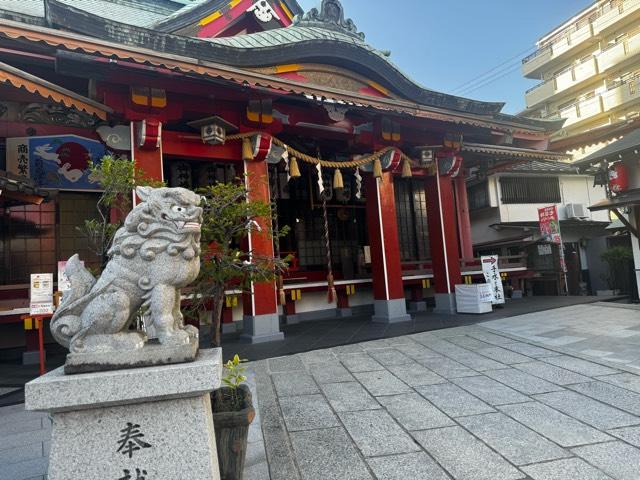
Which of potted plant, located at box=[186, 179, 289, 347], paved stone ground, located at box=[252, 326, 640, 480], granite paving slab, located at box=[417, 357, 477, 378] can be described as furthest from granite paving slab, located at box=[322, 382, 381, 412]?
potted plant, located at box=[186, 179, 289, 347]

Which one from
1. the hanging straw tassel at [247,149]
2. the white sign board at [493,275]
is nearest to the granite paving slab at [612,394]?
the white sign board at [493,275]

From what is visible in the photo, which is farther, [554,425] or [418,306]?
[418,306]

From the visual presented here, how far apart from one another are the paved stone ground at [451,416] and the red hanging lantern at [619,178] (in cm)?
825

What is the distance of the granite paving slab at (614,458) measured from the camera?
296 cm

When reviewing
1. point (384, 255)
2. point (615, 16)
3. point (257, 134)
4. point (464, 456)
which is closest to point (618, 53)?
point (615, 16)

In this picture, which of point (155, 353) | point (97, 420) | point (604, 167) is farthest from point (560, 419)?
point (604, 167)

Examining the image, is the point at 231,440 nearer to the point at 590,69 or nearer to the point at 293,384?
the point at 293,384

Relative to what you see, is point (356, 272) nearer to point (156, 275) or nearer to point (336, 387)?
point (336, 387)

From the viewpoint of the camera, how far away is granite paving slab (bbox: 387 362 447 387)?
17.5 feet

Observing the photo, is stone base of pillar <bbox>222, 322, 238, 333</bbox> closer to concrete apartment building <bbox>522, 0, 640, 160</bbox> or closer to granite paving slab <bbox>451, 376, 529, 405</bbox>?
granite paving slab <bbox>451, 376, 529, 405</bbox>

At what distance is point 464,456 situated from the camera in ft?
10.8

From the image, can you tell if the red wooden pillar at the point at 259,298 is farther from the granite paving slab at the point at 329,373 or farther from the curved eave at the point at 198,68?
the granite paving slab at the point at 329,373

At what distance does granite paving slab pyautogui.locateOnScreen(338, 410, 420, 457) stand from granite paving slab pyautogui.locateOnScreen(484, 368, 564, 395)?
6.39 feet

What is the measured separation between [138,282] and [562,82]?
110 ft
